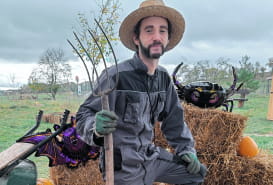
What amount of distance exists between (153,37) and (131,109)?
51cm

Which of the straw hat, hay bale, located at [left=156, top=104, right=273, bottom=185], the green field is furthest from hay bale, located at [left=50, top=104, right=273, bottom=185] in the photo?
the straw hat

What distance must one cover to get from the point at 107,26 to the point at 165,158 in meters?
3.85

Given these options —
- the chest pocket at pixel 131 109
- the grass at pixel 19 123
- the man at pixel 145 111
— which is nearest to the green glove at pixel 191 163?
the man at pixel 145 111

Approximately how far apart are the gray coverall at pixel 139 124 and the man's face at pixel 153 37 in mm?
94

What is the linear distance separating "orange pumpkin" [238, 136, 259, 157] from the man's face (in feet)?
5.57

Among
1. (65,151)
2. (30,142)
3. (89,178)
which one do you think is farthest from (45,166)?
(30,142)

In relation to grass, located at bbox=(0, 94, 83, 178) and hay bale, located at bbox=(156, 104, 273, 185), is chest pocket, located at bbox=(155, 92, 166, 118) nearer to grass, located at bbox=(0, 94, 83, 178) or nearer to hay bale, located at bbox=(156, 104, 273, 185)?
hay bale, located at bbox=(156, 104, 273, 185)

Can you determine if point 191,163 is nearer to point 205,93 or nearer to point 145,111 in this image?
point 145,111

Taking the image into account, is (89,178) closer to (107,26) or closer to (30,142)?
(30,142)

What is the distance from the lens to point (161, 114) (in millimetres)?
1988

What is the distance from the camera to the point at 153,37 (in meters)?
1.70

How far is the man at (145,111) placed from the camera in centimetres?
160

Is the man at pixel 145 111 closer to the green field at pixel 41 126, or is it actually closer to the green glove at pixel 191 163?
the green glove at pixel 191 163

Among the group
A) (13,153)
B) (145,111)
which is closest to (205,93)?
(145,111)
